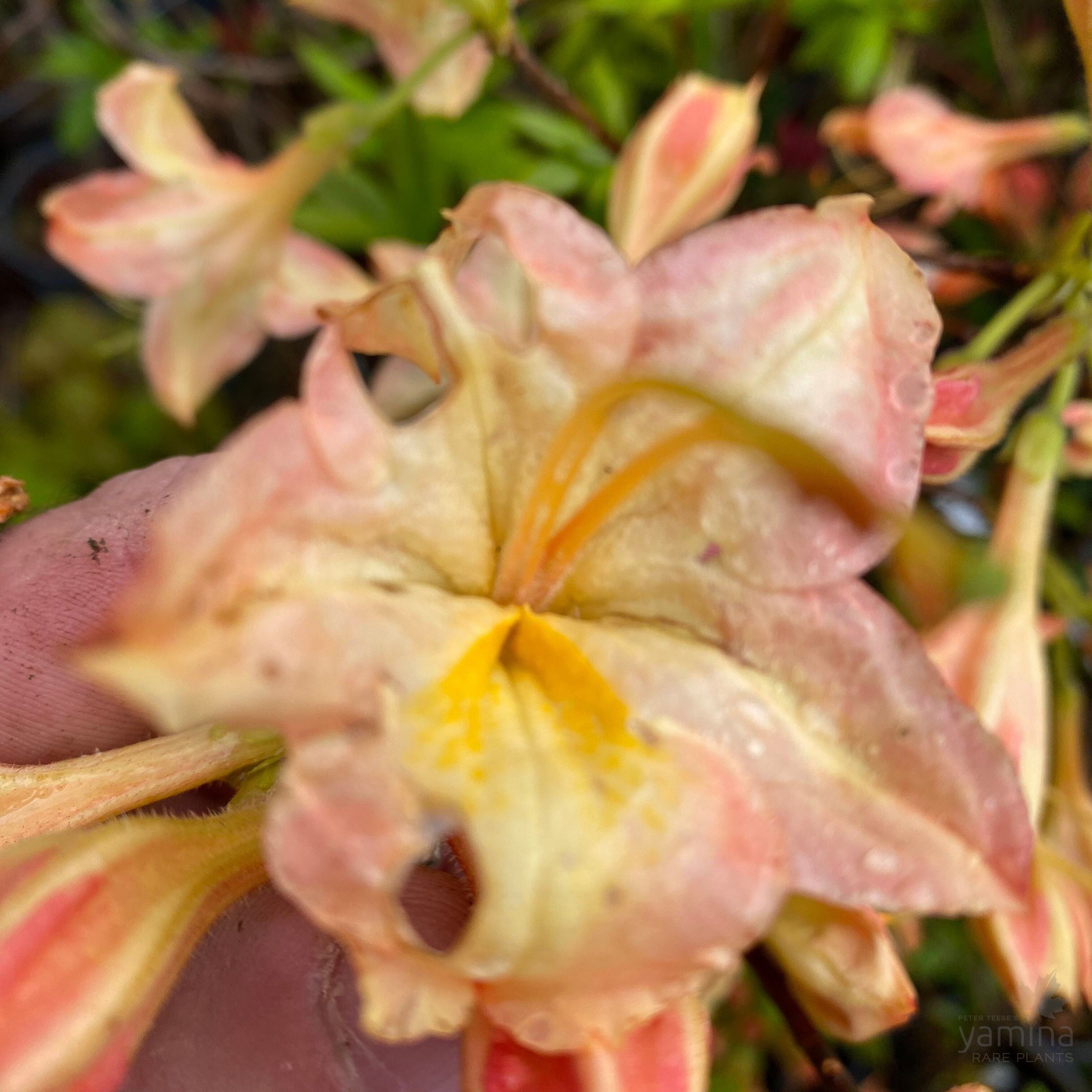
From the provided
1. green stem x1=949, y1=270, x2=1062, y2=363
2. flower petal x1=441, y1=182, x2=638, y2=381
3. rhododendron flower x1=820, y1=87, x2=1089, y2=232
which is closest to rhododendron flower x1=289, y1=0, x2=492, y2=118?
rhododendron flower x1=820, y1=87, x2=1089, y2=232

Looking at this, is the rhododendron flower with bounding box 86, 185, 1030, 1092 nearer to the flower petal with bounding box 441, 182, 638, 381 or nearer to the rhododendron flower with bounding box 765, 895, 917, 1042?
the flower petal with bounding box 441, 182, 638, 381

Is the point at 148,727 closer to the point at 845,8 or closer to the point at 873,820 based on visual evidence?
the point at 873,820

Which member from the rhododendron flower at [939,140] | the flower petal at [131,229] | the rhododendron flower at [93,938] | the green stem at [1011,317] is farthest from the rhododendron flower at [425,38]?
the rhododendron flower at [93,938]

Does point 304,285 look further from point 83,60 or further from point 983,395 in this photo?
point 83,60

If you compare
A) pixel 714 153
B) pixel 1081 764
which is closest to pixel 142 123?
pixel 714 153

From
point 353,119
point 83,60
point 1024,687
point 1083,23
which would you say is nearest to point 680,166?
point 353,119

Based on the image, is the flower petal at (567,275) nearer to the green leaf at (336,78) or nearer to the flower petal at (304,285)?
the flower petal at (304,285)

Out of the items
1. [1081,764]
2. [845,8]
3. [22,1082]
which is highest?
[22,1082]
